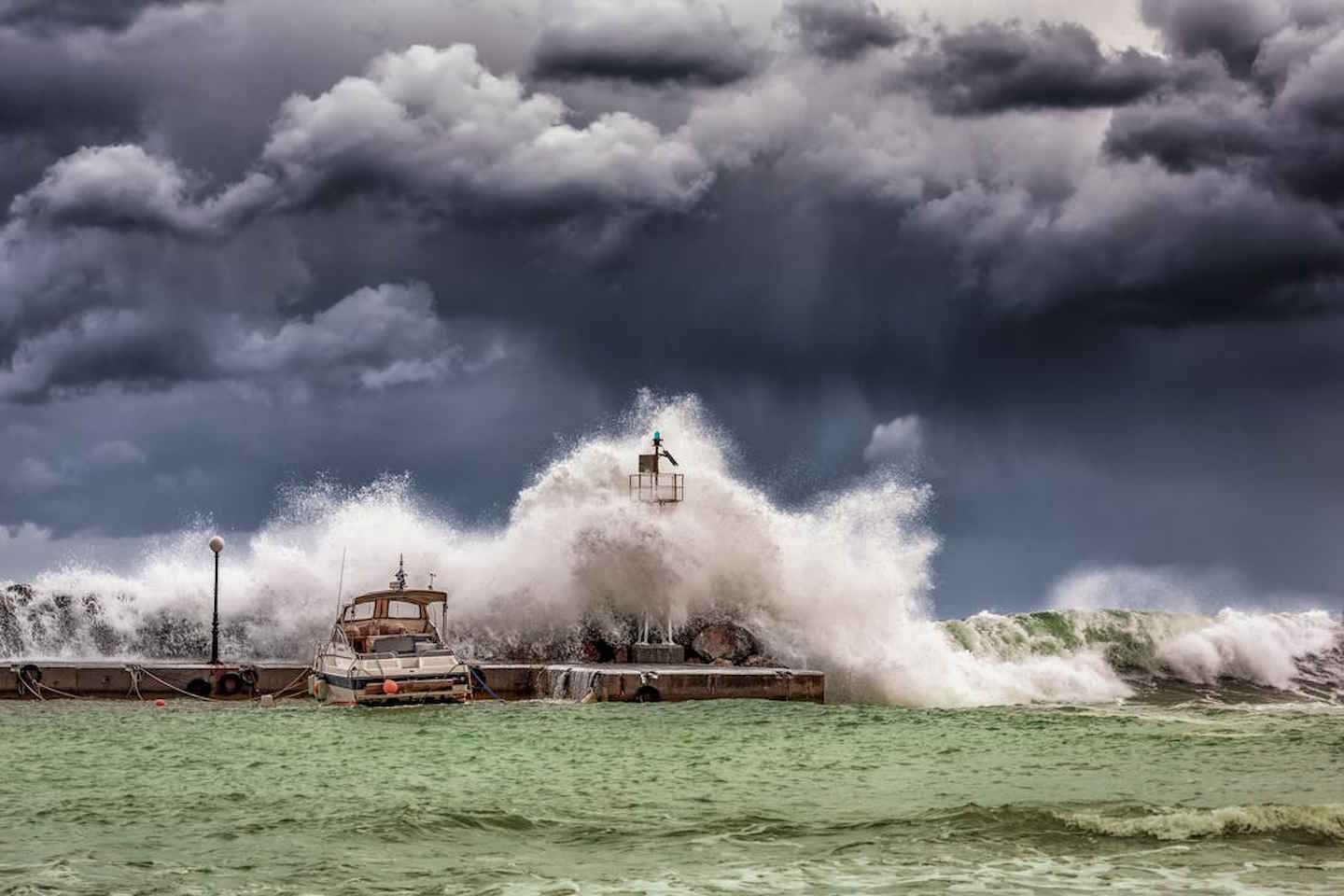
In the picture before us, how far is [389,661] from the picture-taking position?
3378cm

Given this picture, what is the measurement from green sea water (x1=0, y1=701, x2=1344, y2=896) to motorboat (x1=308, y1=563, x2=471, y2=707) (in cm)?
306

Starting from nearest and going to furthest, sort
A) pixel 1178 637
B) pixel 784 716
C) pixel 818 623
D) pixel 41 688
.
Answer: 1. pixel 784 716
2. pixel 41 688
3. pixel 818 623
4. pixel 1178 637

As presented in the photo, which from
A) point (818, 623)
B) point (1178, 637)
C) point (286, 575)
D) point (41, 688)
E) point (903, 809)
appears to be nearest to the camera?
point (903, 809)

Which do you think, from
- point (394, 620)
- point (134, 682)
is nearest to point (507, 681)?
point (394, 620)

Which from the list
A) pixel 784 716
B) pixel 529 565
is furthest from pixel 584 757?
pixel 529 565

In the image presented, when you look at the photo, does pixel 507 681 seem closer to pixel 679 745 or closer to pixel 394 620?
pixel 394 620

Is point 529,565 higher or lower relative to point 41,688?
higher

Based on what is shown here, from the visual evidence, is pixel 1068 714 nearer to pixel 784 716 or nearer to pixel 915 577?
pixel 784 716

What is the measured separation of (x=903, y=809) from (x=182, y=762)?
446 inches

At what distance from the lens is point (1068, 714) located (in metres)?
32.7

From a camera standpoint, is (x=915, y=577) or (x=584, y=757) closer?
(x=584, y=757)

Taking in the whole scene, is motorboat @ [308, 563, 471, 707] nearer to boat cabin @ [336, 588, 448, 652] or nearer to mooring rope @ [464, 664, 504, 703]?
boat cabin @ [336, 588, 448, 652]

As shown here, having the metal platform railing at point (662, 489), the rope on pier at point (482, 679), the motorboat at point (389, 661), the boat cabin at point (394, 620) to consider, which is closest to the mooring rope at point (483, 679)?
the rope on pier at point (482, 679)

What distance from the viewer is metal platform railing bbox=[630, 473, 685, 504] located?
44.2 m
